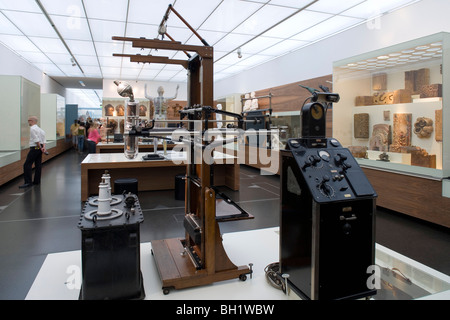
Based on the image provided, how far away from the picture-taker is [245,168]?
9.60 metres

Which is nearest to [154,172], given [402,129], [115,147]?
[115,147]

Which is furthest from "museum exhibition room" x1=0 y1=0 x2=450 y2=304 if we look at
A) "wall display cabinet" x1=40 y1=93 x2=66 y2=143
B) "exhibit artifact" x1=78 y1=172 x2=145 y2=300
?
"wall display cabinet" x1=40 y1=93 x2=66 y2=143

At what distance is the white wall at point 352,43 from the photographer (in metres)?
4.68

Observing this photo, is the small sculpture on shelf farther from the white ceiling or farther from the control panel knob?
the control panel knob

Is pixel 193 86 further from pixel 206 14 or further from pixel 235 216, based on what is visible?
pixel 206 14

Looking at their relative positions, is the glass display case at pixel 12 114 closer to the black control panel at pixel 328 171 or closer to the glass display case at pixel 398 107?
the glass display case at pixel 398 107

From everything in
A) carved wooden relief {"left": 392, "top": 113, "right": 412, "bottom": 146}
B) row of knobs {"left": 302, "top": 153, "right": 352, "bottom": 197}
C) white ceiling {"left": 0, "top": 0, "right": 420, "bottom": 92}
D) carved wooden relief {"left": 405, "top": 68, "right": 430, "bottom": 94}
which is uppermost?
white ceiling {"left": 0, "top": 0, "right": 420, "bottom": 92}

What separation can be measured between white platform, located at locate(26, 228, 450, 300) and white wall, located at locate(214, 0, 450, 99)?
3.66 meters

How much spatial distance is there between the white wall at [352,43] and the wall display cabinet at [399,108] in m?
0.66

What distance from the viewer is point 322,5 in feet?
17.3

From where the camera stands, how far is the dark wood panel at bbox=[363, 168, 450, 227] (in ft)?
12.9

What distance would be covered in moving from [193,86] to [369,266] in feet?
5.93

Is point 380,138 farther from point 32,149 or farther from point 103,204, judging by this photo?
point 32,149

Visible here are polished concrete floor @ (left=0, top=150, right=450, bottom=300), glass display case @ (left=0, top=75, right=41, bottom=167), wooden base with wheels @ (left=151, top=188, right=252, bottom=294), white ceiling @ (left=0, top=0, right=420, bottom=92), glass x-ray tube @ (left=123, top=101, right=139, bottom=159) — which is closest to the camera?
wooden base with wheels @ (left=151, top=188, right=252, bottom=294)
